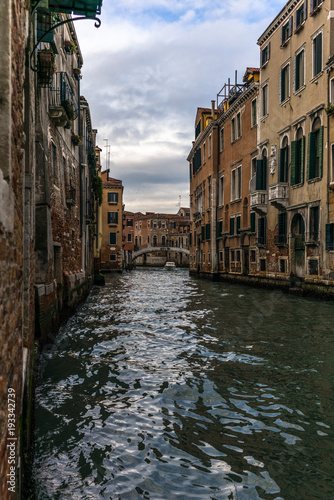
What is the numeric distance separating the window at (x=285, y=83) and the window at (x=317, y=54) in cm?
200

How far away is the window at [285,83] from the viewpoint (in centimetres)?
1573

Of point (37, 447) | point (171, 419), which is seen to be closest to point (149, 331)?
point (171, 419)

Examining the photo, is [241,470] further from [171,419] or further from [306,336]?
[306,336]

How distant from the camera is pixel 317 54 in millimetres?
13523

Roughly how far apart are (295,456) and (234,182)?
1937cm

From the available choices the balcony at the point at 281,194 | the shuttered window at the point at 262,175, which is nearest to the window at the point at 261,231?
the shuttered window at the point at 262,175

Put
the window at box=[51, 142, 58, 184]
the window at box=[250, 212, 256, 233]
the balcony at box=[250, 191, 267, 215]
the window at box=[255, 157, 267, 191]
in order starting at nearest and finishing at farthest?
the window at box=[51, 142, 58, 184], the balcony at box=[250, 191, 267, 215], the window at box=[255, 157, 267, 191], the window at box=[250, 212, 256, 233]

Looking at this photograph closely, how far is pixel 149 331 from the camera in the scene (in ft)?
27.3

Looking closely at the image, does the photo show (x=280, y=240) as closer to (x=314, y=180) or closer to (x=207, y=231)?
(x=314, y=180)

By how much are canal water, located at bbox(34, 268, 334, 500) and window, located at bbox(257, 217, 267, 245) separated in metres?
10.0

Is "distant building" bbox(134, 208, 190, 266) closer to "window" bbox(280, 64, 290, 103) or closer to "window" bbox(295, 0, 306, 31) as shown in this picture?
"window" bbox(280, 64, 290, 103)

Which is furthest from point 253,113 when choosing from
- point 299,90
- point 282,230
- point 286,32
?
point 282,230

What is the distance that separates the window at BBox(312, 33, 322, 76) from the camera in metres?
13.4

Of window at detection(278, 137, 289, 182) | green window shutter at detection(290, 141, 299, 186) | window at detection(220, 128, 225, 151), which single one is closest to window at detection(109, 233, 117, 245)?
window at detection(220, 128, 225, 151)
